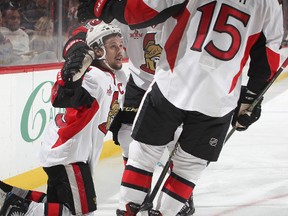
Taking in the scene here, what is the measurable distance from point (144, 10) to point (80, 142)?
0.61 metres

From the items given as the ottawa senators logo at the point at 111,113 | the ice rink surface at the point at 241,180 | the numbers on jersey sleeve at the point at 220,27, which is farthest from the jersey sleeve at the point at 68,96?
the ice rink surface at the point at 241,180

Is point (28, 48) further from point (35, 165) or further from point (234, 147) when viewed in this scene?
point (234, 147)

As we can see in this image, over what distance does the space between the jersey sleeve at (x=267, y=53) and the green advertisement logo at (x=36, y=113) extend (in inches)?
54.4

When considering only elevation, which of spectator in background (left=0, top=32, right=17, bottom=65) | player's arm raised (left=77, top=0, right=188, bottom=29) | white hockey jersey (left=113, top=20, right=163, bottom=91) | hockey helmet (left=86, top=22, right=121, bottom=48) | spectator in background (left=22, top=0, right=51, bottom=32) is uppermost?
player's arm raised (left=77, top=0, right=188, bottom=29)

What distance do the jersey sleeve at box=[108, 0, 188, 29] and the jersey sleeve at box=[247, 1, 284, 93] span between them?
291 millimetres

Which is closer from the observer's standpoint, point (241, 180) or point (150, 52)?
point (150, 52)

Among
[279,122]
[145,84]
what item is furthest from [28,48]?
[279,122]

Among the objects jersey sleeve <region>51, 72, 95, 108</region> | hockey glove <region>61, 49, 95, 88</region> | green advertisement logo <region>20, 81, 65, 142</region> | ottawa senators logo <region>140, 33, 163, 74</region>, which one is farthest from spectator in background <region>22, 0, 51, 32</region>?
hockey glove <region>61, 49, 95, 88</region>

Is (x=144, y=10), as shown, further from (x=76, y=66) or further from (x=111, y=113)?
(x=111, y=113)

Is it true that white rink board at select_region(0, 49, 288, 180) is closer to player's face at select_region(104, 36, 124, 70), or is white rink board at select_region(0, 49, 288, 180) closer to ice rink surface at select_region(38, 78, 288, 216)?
ice rink surface at select_region(38, 78, 288, 216)

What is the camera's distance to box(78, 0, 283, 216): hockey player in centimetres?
215

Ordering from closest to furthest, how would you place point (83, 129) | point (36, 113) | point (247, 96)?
point (247, 96) → point (83, 129) → point (36, 113)

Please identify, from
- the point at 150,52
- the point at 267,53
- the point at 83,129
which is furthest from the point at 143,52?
the point at 267,53

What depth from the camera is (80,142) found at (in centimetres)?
251
